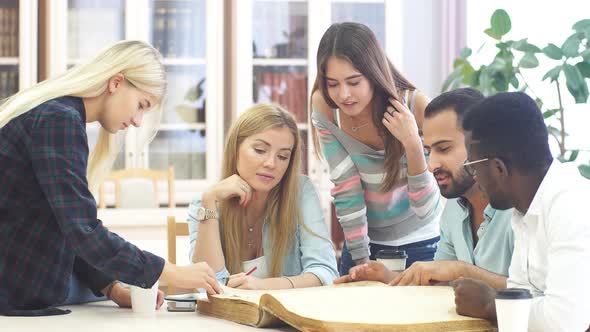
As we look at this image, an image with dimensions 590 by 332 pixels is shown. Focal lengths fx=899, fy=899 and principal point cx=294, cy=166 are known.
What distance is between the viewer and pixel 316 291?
1831 mm

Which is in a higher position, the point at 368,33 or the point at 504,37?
the point at 504,37

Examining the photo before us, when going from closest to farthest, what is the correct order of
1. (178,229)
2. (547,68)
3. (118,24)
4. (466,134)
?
(466,134) < (178,229) < (547,68) < (118,24)

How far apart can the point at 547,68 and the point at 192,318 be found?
361 centimetres

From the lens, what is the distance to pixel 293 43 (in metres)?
5.43

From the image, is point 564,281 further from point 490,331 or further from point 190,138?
point 190,138

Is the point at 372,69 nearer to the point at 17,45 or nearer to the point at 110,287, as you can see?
the point at 110,287

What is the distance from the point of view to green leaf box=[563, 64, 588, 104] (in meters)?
4.27

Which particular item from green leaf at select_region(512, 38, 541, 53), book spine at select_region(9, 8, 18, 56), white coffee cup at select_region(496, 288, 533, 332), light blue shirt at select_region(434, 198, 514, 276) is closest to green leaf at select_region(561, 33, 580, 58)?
green leaf at select_region(512, 38, 541, 53)

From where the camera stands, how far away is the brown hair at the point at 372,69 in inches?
96.0

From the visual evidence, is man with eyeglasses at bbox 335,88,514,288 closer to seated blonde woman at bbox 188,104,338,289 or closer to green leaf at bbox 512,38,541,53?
seated blonde woman at bbox 188,104,338,289

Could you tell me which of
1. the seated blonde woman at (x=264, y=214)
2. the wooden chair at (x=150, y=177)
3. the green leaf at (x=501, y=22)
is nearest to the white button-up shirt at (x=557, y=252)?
the seated blonde woman at (x=264, y=214)

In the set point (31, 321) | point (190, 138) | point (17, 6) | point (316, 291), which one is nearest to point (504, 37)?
point (190, 138)

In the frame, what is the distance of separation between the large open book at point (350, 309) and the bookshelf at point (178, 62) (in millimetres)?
3404

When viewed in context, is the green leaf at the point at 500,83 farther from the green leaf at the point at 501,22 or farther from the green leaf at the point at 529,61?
the green leaf at the point at 501,22
